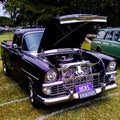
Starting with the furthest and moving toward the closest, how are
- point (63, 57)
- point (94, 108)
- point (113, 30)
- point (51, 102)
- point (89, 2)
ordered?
point (89, 2) < point (113, 30) < point (63, 57) < point (94, 108) < point (51, 102)

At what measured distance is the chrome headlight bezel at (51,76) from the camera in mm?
5289

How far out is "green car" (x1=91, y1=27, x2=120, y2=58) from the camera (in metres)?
9.74

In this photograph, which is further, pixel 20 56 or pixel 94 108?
pixel 20 56

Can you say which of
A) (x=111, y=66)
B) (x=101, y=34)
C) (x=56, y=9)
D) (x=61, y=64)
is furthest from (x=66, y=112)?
(x=56, y=9)

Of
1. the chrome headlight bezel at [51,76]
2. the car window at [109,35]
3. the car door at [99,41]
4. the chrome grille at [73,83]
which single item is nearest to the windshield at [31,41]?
the chrome headlight bezel at [51,76]

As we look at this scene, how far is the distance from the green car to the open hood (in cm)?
313

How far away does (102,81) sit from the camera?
591 cm

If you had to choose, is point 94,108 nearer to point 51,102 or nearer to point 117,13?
point 51,102

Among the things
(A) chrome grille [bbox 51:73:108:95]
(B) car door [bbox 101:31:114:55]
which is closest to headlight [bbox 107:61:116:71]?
(A) chrome grille [bbox 51:73:108:95]

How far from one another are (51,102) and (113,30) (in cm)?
582

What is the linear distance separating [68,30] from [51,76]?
1.47m

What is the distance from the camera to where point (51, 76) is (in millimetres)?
5316

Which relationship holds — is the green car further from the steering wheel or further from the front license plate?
the front license plate

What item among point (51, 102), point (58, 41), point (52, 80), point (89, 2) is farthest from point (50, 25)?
point (89, 2)
